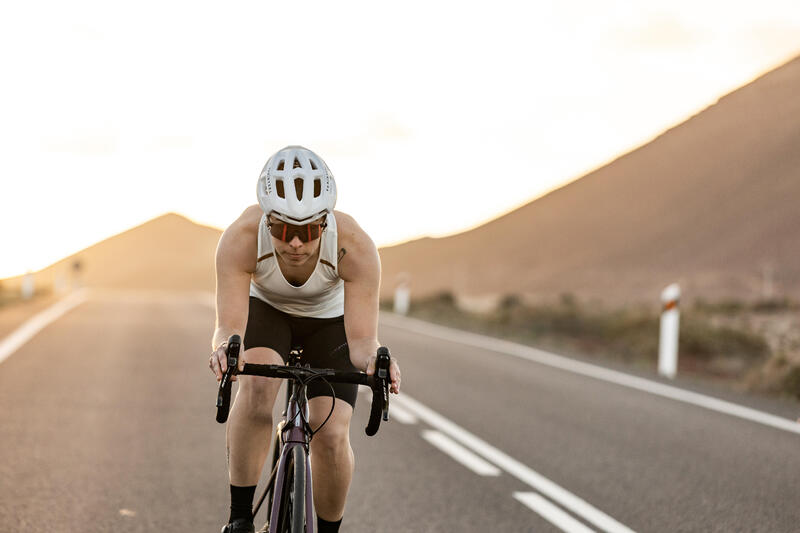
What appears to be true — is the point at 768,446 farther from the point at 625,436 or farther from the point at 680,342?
the point at 680,342

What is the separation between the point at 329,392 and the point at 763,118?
363 ft

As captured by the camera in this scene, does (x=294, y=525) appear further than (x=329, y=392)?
No

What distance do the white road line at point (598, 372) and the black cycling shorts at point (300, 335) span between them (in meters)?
5.84

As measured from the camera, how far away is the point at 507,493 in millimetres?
6188

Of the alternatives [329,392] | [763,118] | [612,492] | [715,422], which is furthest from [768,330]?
[763,118]

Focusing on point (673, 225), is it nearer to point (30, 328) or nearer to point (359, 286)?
point (30, 328)

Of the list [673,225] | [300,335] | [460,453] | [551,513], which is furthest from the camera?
[673,225]

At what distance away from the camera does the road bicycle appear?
3332 millimetres

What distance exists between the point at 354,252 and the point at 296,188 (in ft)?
1.79

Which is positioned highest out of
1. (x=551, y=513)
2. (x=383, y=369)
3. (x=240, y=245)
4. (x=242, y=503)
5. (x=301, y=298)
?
(x=240, y=245)

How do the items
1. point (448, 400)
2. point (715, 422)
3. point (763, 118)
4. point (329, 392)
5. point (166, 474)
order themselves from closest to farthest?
point (329, 392) → point (166, 474) → point (715, 422) → point (448, 400) → point (763, 118)

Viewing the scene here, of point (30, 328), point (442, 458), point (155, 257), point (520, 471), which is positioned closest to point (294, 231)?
point (520, 471)

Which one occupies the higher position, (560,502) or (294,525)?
(294,525)

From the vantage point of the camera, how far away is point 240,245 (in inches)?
156
